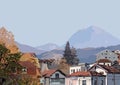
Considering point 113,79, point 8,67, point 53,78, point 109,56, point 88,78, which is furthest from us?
point 109,56

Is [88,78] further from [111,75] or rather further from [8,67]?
[8,67]

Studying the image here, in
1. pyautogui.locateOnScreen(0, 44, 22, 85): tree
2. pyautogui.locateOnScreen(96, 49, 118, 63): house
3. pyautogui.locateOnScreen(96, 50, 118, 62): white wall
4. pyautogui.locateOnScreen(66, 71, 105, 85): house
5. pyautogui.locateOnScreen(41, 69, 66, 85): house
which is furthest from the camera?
pyautogui.locateOnScreen(96, 50, 118, 62): white wall

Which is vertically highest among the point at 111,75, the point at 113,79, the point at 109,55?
the point at 109,55

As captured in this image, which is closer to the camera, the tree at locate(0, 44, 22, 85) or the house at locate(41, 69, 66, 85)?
the tree at locate(0, 44, 22, 85)

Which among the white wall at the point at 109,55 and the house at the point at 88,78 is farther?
the white wall at the point at 109,55

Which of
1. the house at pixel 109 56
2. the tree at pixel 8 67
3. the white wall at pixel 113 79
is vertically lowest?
the tree at pixel 8 67

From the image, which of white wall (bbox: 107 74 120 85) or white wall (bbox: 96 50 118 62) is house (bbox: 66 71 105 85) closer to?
white wall (bbox: 107 74 120 85)

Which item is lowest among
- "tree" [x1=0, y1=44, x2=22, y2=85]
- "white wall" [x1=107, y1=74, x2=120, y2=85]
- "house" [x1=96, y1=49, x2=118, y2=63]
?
"tree" [x1=0, y1=44, x2=22, y2=85]

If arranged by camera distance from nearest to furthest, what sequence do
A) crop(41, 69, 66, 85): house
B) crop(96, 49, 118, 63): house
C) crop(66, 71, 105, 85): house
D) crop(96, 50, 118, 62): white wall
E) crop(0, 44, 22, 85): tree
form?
crop(0, 44, 22, 85): tree, crop(66, 71, 105, 85): house, crop(41, 69, 66, 85): house, crop(96, 49, 118, 63): house, crop(96, 50, 118, 62): white wall

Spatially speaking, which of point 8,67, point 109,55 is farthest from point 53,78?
point 109,55

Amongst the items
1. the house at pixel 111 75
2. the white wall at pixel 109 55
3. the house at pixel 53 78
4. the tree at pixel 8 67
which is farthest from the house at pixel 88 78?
the white wall at pixel 109 55

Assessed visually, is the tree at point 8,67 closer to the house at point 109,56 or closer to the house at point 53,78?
the house at point 53,78

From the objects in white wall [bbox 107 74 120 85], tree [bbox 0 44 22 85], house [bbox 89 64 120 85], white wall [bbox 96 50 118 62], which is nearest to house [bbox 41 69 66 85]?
house [bbox 89 64 120 85]

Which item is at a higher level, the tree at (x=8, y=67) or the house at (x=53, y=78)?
the house at (x=53, y=78)
